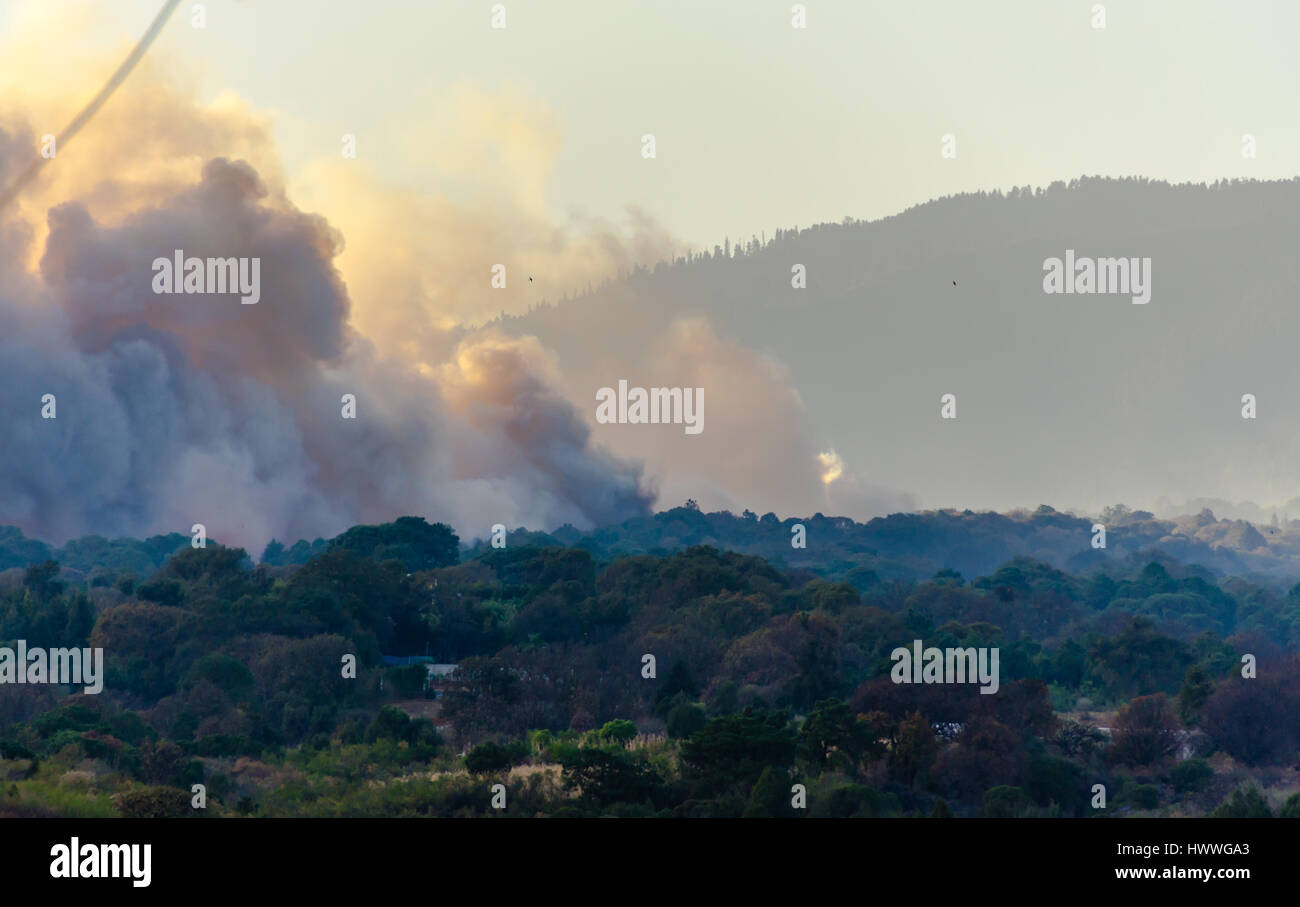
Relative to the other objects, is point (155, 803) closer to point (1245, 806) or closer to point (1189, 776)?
point (1245, 806)

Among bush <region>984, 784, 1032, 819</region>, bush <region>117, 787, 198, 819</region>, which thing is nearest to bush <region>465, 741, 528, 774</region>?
bush <region>117, 787, 198, 819</region>

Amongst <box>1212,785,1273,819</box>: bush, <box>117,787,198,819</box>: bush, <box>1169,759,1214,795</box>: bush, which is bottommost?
<box>1212,785,1273,819</box>: bush

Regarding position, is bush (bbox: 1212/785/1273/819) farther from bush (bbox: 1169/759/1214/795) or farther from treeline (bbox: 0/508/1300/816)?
bush (bbox: 1169/759/1214/795)

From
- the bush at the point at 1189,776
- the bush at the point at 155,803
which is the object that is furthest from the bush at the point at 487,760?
the bush at the point at 1189,776

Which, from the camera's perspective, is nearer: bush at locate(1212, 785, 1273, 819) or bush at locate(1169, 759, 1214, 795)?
bush at locate(1212, 785, 1273, 819)

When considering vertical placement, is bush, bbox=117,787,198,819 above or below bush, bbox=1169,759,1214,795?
above

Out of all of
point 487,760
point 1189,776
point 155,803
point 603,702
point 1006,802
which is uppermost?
point 603,702

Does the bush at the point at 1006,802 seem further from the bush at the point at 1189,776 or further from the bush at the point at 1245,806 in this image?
the bush at the point at 1189,776

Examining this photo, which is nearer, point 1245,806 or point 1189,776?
point 1245,806

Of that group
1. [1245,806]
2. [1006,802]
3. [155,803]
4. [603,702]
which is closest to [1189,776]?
[1245,806]

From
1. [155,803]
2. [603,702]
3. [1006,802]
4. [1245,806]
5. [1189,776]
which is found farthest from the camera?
[603,702]

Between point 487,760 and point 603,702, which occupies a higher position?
point 603,702

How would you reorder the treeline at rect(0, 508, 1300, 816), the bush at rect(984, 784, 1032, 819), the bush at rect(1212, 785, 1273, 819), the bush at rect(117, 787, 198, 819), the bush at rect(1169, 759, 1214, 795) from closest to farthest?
the bush at rect(117, 787, 198, 819) → the bush at rect(984, 784, 1032, 819) → the treeline at rect(0, 508, 1300, 816) → the bush at rect(1212, 785, 1273, 819) → the bush at rect(1169, 759, 1214, 795)
